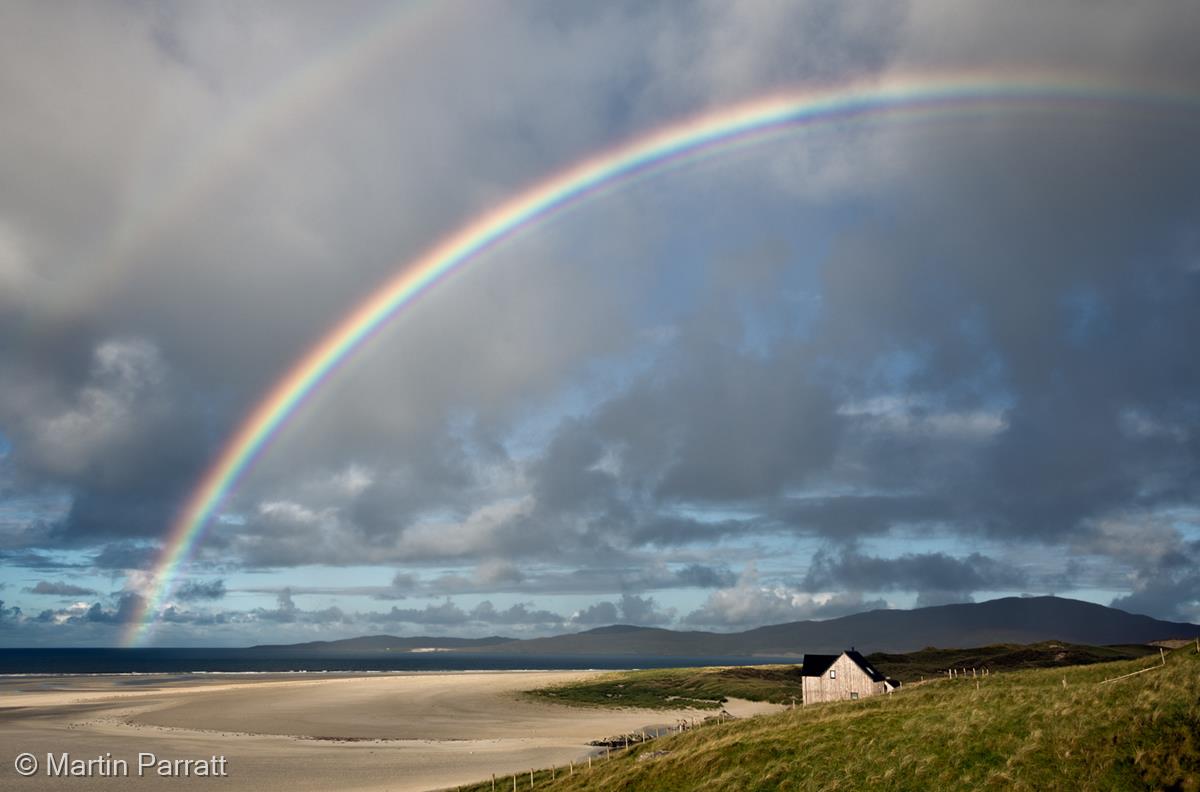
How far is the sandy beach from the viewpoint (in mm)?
45906

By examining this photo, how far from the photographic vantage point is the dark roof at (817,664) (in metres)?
62.4

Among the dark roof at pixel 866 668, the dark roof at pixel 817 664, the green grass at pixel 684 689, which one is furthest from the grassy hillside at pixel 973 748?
the green grass at pixel 684 689

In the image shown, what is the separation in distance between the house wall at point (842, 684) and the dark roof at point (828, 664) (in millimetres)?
443

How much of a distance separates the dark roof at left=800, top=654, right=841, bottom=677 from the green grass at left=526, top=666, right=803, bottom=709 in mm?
19958

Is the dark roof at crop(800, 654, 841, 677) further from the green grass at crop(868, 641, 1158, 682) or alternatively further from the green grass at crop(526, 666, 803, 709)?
the green grass at crop(868, 641, 1158, 682)

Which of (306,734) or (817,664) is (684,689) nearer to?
(817,664)

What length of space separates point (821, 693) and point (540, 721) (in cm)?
2907

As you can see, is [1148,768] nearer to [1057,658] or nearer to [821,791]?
[821,791]

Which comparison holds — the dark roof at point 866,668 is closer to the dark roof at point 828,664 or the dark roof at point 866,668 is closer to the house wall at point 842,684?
the dark roof at point 828,664

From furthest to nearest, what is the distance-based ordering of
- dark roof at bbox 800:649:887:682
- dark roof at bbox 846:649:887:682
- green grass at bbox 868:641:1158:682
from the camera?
green grass at bbox 868:641:1158:682
dark roof at bbox 800:649:887:682
dark roof at bbox 846:649:887:682

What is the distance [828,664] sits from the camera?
63.1m

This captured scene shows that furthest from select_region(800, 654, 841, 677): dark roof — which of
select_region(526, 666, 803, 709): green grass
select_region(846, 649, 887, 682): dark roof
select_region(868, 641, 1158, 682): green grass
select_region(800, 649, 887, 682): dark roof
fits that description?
select_region(868, 641, 1158, 682): green grass

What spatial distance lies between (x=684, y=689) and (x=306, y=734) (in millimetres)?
48130

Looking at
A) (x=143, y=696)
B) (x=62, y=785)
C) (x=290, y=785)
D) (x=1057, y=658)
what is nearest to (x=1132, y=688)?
(x=290, y=785)
